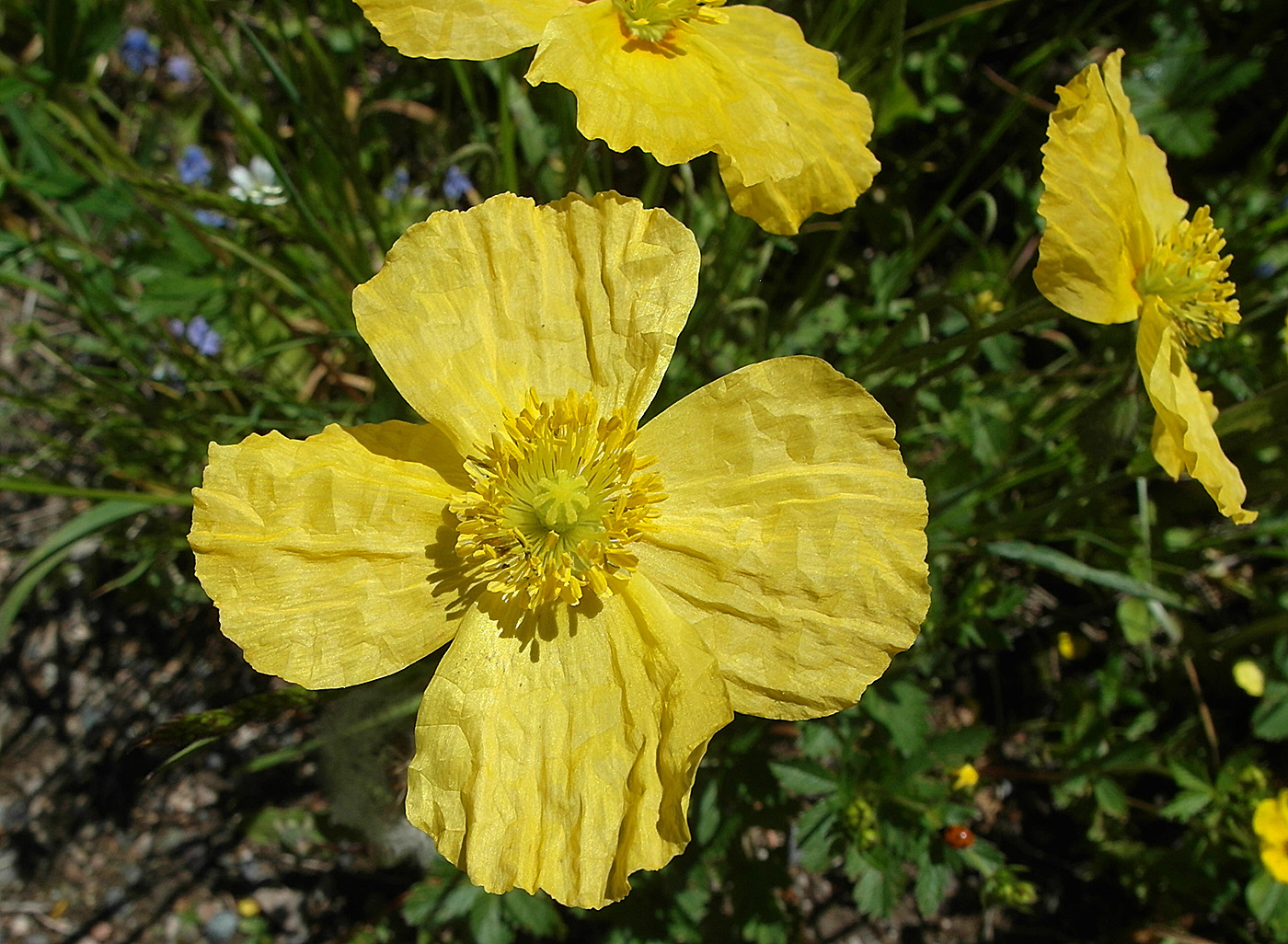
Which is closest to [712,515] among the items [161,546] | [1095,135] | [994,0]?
[1095,135]

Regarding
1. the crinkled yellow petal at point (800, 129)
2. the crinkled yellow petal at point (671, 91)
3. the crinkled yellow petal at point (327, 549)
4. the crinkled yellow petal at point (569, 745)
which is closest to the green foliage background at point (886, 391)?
the crinkled yellow petal at point (671, 91)

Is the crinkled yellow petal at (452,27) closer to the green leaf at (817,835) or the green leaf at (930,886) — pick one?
the green leaf at (817,835)

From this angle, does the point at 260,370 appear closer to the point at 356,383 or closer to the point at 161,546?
the point at 356,383

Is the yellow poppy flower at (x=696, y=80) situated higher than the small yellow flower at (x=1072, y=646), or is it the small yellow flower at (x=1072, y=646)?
the yellow poppy flower at (x=696, y=80)

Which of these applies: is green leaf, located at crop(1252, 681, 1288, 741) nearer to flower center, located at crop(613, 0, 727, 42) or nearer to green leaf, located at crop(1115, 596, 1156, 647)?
green leaf, located at crop(1115, 596, 1156, 647)

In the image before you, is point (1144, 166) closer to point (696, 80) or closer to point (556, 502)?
point (696, 80)

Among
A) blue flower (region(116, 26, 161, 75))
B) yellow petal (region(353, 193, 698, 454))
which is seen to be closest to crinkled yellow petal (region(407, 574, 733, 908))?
yellow petal (region(353, 193, 698, 454))
